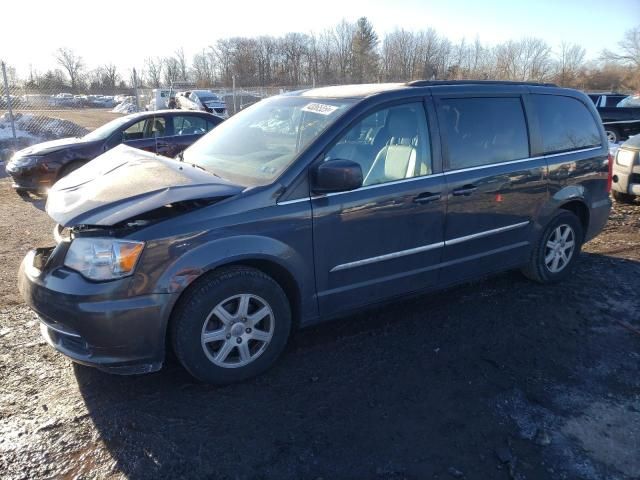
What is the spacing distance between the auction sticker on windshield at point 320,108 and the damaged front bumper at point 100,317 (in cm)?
168

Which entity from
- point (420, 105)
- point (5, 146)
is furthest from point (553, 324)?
point (5, 146)

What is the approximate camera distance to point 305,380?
322 centimetres

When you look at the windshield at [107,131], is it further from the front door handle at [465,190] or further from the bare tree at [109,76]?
the bare tree at [109,76]

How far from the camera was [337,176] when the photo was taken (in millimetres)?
3076

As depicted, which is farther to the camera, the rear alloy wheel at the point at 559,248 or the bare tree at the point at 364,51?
the bare tree at the point at 364,51

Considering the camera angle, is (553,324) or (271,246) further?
(553,324)

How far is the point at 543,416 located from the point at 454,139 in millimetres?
2063

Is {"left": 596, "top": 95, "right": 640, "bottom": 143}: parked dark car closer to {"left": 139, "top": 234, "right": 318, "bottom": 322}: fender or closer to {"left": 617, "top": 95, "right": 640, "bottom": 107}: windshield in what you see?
{"left": 617, "top": 95, "right": 640, "bottom": 107}: windshield

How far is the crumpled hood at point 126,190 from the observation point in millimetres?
2777

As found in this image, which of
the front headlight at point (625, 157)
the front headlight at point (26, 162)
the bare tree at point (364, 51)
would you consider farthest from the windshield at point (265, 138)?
the bare tree at point (364, 51)

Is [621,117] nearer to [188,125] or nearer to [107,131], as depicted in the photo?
[188,125]

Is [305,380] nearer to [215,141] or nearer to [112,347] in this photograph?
[112,347]

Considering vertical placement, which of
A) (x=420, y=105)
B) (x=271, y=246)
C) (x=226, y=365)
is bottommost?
(x=226, y=365)

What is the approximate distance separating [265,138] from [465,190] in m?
1.59
